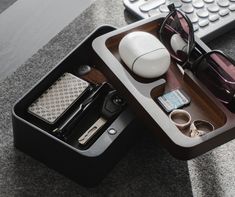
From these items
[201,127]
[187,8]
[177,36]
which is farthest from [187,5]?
[201,127]

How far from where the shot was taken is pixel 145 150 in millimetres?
583

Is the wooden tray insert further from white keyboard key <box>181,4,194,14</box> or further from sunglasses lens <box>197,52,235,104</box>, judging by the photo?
white keyboard key <box>181,4,194,14</box>

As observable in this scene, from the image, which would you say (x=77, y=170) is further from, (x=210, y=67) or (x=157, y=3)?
(x=157, y=3)

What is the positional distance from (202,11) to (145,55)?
19cm

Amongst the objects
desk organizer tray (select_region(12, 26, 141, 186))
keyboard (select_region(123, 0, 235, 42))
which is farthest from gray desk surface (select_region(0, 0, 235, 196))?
keyboard (select_region(123, 0, 235, 42))

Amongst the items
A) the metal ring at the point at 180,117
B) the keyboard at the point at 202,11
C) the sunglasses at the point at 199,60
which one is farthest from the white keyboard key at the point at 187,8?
the metal ring at the point at 180,117

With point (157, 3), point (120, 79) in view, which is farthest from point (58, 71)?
point (157, 3)

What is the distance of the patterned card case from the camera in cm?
56

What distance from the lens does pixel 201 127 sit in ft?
1.75

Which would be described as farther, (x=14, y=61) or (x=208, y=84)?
(x=14, y=61)

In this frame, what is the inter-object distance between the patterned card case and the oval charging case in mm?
61

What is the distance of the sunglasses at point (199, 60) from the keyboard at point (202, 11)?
88mm

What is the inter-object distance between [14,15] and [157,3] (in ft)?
0.64

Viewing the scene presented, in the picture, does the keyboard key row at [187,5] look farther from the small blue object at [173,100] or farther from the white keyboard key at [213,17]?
the small blue object at [173,100]
